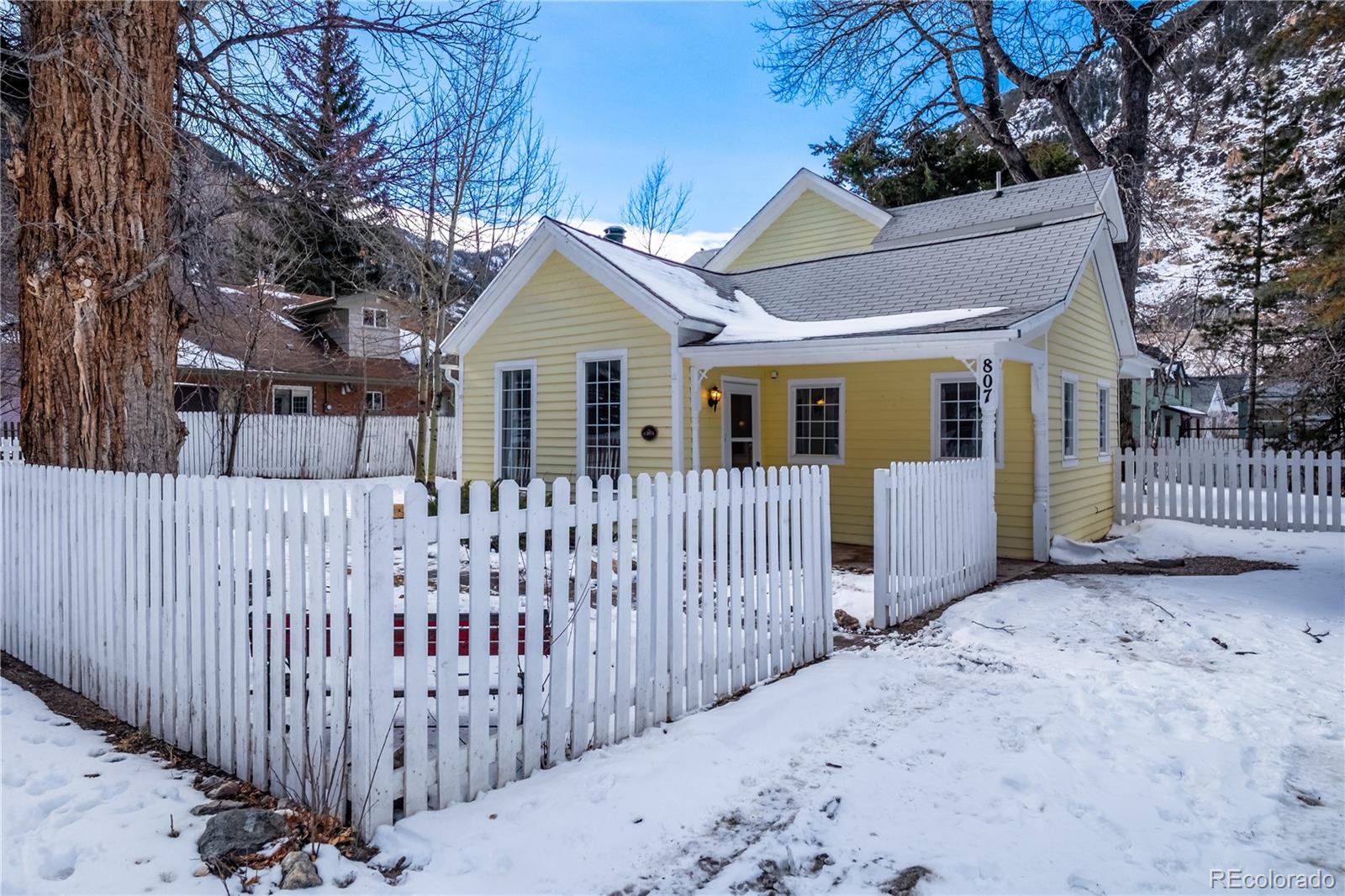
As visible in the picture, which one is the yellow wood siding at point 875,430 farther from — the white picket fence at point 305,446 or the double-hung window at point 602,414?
the white picket fence at point 305,446

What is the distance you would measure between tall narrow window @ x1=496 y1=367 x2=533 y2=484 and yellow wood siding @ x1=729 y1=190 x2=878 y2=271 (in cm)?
718

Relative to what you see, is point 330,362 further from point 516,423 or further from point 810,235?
point 810,235

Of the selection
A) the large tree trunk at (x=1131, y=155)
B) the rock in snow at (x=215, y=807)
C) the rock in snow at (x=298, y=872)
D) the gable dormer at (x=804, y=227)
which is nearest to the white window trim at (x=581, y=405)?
the gable dormer at (x=804, y=227)

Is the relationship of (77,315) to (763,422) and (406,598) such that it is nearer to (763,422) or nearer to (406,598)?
(406,598)

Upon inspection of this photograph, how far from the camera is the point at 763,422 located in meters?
11.3

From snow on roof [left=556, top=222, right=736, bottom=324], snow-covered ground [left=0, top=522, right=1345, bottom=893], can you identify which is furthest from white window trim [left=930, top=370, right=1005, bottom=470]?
snow-covered ground [left=0, top=522, right=1345, bottom=893]

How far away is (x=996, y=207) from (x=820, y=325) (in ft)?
25.3

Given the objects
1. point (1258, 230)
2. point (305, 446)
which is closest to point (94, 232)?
point (305, 446)

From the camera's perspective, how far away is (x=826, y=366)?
35.0 ft

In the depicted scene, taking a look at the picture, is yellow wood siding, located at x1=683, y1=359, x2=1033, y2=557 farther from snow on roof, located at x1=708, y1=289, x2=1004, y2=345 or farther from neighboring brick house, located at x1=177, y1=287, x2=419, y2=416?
neighboring brick house, located at x1=177, y1=287, x2=419, y2=416

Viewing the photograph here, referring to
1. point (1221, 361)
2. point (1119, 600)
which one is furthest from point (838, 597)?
point (1221, 361)

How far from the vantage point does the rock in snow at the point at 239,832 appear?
2.51 m

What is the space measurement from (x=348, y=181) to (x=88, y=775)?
4.55 m

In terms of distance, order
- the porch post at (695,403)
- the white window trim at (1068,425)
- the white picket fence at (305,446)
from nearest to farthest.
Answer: the white window trim at (1068,425), the porch post at (695,403), the white picket fence at (305,446)
